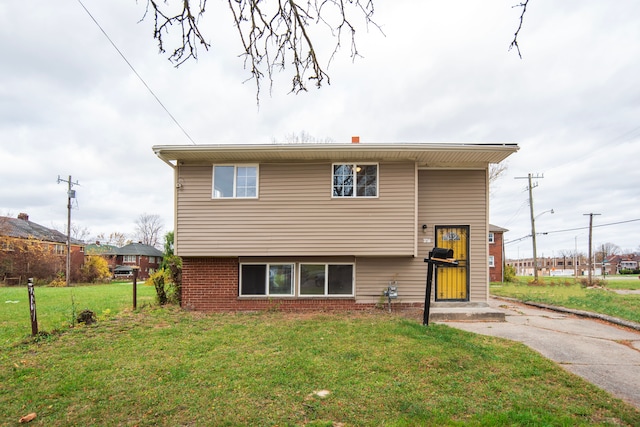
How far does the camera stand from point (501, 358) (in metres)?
5.16

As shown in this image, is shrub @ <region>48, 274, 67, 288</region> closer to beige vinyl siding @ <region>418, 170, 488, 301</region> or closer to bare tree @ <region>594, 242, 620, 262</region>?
beige vinyl siding @ <region>418, 170, 488, 301</region>

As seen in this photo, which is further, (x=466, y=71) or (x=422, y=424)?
(x=466, y=71)

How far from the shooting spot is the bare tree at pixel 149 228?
57.1m

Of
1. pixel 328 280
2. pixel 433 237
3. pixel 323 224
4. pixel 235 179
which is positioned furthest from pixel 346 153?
pixel 328 280

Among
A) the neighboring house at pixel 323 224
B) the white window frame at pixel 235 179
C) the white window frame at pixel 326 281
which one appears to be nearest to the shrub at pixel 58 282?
the neighboring house at pixel 323 224

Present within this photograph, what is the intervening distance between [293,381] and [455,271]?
6620 mm

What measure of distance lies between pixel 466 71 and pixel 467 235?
5048mm

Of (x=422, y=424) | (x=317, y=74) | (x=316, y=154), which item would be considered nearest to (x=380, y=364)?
(x=422, y=424)

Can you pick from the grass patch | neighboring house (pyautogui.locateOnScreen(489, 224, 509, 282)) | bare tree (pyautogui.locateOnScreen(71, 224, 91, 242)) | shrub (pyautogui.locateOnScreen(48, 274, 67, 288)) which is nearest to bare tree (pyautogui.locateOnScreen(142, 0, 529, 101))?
the grass patch

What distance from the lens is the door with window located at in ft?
30.7

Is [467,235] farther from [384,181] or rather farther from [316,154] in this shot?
[316,154]

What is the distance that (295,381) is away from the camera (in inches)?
170

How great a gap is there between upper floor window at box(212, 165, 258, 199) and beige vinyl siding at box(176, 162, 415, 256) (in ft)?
0.73

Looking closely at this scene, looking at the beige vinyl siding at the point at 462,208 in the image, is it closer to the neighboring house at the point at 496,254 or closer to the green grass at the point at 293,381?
the green grass at the point at 293,381
